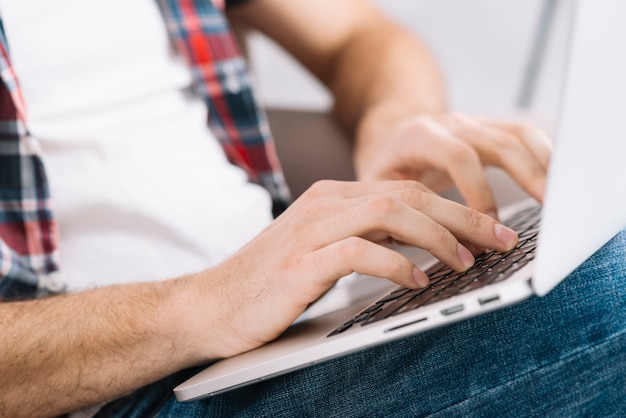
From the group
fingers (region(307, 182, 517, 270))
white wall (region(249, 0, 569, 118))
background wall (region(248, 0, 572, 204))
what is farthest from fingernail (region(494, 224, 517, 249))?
white wall (region(249, 0, 569, 118))

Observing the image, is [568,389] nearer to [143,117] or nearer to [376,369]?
[376,369]

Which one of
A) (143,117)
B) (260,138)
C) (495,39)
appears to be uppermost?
(143,117)

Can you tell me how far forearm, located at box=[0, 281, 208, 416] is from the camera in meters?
0.61

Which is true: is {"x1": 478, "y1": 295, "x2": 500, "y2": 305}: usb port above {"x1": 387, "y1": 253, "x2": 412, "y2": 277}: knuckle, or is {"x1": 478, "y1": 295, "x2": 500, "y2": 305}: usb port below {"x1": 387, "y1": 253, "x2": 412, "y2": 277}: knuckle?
above

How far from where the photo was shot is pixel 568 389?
22.0 inches

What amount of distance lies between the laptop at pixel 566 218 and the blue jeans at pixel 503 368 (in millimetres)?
59

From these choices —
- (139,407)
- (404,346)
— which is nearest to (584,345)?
(404,346)

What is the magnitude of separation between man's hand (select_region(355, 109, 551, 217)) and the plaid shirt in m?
0.23

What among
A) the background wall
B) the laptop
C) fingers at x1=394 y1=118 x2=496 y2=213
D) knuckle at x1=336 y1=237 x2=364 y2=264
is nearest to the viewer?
the laptop

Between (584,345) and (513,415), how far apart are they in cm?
8

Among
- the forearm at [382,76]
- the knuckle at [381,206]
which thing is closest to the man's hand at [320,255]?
the knuckle at [381,206]

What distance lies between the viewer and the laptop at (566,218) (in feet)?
1.31

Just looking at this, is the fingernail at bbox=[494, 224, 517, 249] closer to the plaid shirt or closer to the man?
the man

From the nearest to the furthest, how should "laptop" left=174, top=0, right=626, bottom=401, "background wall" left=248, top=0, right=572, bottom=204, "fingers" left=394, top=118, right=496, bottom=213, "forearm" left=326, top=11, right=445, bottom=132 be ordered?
"laptop" left=174, top=0, right=626, bottom=401, "fingers" left=394, top=118, right=496, bottom=213, "forearm" left=326, top=11, right=445, bottom=132, "background wall" left=248, top=0, right=572, bottom=204
